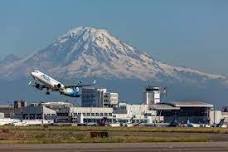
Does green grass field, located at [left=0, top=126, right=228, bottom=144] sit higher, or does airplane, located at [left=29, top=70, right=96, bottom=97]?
airplane, located at [left=29, top=70, right=96, bottom=97]

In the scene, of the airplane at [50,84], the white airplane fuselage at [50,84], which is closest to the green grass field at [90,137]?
the airplane at [50,84]

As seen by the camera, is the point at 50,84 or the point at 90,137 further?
the point at 50,84

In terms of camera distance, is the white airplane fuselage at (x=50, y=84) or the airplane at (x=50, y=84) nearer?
the airplane at (x=50, y=84)

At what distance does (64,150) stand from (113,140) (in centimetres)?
2149

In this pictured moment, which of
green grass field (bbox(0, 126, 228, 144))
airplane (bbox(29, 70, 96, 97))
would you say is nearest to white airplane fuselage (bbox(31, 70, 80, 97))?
airplane (bbox(29, 70, 96, 97))

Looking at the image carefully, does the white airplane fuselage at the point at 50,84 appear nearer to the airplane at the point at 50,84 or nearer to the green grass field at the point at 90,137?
the airplane at the point at 50,84

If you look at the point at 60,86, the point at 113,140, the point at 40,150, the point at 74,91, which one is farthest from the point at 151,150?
the point at 74,91

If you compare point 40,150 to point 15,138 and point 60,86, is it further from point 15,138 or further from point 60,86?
point 60,86

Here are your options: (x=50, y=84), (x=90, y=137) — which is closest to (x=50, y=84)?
(x=50, y=84)

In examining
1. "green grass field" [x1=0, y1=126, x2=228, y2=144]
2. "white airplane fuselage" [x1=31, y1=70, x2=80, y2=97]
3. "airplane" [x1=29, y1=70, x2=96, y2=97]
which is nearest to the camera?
"green grass field" [x1=0, y1=126, x2=228, y2=144]

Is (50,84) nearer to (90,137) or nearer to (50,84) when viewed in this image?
(50,84)

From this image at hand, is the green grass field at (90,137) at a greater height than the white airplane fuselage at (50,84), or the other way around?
the white airplane fuselage at (50,84)

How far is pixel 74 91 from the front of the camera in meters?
190

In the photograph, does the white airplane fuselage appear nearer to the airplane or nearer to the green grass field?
the airplane
